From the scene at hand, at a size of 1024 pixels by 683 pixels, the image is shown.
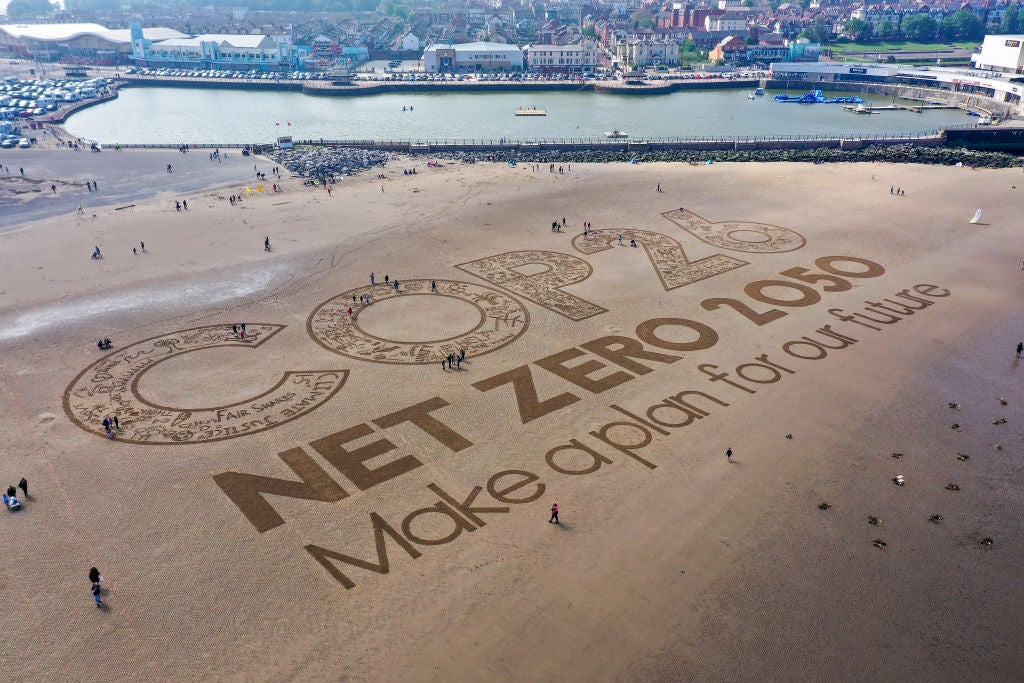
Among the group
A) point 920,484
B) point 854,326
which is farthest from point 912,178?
point 920,484

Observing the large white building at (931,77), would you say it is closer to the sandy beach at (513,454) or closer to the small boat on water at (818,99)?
the small boat on water at (818,99)

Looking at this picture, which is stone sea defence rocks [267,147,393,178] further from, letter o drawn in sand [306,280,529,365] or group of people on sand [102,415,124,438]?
group of people on sand [102,415,124,438]

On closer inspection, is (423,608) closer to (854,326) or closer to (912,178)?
(854,326)

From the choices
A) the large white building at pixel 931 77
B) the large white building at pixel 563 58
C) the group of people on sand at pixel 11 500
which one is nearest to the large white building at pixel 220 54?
the large white building at pixel 563 58

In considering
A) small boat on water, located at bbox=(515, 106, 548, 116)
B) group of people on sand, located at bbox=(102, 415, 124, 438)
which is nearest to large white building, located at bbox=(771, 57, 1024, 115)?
small boat on water, located at bbox=(515, 106, 548, 116)

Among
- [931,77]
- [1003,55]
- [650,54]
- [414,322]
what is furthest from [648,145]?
[650,54]
